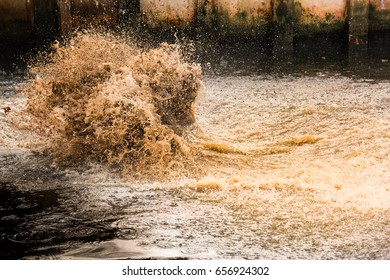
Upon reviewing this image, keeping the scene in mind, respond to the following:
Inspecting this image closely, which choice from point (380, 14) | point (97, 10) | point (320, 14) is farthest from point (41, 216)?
point (380, 14)

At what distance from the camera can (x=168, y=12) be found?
1204cm

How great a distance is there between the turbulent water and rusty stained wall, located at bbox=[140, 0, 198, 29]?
417cm

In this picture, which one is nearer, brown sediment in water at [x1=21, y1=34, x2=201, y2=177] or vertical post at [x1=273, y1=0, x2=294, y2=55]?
brown sediment in water at [x1=21, y1=34, x2=201, y2=177]

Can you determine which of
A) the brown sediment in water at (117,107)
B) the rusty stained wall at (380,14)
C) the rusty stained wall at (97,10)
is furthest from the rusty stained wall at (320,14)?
the brown sediment in water at (117,107)

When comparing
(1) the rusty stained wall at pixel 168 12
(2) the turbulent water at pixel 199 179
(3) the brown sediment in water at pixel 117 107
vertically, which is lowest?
(2) the turbulent water at pixel 199 179

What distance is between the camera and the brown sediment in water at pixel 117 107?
5.98m

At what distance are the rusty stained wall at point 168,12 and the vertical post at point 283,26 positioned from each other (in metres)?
1.43

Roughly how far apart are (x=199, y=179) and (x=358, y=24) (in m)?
7.08

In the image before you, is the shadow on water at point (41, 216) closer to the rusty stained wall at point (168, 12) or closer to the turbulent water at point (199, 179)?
the turbulent water at point (199, 179)

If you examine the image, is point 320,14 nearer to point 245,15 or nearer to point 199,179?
point 245,15

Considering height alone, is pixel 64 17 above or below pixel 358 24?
above

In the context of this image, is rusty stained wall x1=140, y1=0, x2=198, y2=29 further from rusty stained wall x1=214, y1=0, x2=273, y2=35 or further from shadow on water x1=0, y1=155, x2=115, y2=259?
shadow on water x1=0, y1=155, x2=115, y2=259

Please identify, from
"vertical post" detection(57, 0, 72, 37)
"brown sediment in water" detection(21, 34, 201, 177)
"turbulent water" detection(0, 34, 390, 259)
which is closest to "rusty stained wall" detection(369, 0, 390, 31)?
"turbulent water" detection(0, 34, 390, 259)

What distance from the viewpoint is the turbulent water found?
4426 millimetres
